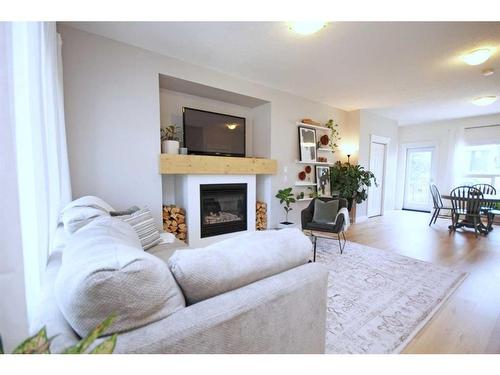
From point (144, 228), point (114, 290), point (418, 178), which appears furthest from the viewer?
point (418, 178)

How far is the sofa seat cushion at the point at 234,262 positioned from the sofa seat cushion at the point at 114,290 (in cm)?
7

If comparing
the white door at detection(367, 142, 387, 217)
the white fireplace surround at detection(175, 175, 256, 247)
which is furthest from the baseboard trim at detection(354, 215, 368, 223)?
the white fireplace surround at detection(175, 175, 256, 247)

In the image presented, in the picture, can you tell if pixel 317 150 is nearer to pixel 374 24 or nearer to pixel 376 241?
pixel 376 241

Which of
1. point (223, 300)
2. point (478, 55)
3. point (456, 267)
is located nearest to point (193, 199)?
point (223, 300)

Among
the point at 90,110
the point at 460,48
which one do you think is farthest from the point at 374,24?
the point at 90,110

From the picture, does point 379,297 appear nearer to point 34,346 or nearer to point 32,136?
point 34,346

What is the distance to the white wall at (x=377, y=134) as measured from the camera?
5.16 metres

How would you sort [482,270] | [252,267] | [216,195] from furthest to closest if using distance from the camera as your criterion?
[216,195]
[482,270]
[252,267]

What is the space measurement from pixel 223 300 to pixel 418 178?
26.2 feet

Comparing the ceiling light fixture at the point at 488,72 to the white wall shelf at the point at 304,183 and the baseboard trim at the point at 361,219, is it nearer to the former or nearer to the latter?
the white wall shelf at the point at 304,183

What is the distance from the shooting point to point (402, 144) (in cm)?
703

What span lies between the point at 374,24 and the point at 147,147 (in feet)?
8.85

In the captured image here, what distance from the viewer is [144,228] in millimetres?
1949

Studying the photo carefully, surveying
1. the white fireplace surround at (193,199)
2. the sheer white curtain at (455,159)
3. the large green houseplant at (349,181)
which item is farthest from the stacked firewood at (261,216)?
the sheer white curtain at (455,159)
